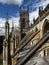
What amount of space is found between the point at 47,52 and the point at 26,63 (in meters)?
8.75

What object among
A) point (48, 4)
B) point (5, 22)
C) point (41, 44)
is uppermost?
point (48, 4)

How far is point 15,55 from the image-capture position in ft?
46.2

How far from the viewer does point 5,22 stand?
13109mm

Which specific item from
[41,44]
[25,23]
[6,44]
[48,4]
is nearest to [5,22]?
[6,44]

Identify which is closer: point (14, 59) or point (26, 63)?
point (26, 63)

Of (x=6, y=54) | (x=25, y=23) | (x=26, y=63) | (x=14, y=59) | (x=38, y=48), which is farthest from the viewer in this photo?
(x=25, y=23)

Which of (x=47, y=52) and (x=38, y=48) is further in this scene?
(x=47, y=52)

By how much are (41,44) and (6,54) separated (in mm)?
5545

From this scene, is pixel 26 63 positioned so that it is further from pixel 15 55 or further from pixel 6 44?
pixel 15 55

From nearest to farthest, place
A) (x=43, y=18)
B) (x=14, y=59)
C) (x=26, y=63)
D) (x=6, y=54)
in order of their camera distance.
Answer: (x=26, y=63) → (x=6, y=54) → (x=14, y=59) → (x=43, y=18)

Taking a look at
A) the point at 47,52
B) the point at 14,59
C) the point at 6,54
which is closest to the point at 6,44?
the point at 6,54

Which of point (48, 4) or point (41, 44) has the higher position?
point (48, 4)

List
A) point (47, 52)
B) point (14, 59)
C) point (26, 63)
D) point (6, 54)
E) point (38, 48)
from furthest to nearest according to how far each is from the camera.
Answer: point (47, 52)
point (14, 59)
point (6, 54)
point (38, 48)
point (26, 63)

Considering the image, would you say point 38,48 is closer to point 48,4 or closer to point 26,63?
point 26,63
